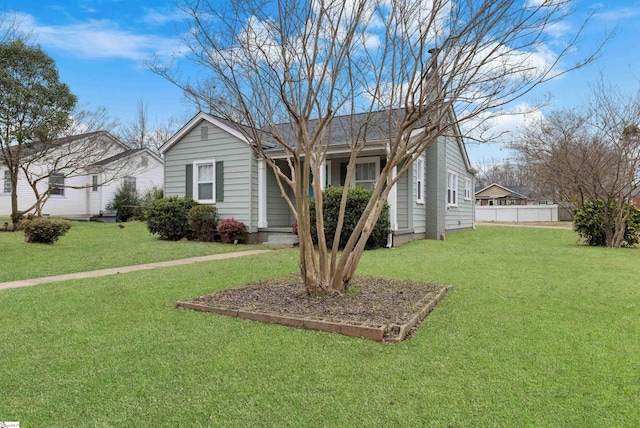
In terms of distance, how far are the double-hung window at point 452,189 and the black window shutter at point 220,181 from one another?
8492 millimetres

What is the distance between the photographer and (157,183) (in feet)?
86.9

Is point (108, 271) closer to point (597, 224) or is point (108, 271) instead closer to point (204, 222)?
point (204, 222)

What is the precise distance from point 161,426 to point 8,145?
18111 mm

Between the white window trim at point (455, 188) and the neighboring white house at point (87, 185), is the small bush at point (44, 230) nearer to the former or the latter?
the neighboring white house at point (87, 185)

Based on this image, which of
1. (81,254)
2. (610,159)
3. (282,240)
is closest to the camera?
(81,254)

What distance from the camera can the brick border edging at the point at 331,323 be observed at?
12.4 ft

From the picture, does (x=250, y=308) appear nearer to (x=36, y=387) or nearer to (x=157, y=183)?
(x=36, y=387)

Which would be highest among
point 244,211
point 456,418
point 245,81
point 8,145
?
point 8,145

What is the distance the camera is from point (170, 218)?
13156 mm

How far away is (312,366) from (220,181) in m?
11.0

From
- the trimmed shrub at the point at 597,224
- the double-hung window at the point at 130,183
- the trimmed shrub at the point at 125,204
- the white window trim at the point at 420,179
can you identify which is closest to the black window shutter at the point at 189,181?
the white window trim at the point at 420,179

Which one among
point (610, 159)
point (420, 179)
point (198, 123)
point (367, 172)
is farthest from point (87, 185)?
point (610, 159)

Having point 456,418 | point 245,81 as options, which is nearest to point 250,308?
point 456,418

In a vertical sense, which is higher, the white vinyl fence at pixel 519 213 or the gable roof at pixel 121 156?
the gable roof at pixel 121 156
